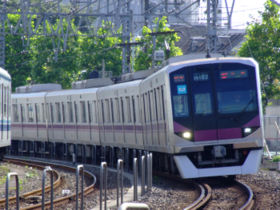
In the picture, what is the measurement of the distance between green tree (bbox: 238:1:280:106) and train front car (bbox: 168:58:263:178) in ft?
47.4

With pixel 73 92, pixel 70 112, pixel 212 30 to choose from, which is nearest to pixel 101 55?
pixel 70 112

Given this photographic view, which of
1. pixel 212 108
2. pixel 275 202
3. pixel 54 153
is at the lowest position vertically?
pixel 54 153

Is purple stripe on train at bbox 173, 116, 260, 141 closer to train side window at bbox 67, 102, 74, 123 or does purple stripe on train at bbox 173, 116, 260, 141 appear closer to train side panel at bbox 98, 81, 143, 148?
train side panel at bbox 98, 81, 143, 148

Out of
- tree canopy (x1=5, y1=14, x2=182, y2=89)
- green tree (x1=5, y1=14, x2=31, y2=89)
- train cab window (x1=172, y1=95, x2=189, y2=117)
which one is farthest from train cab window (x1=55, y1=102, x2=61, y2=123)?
green tree (x1=5, y1=14, x2=31, y2=89)

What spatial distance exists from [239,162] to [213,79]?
1.83 metres

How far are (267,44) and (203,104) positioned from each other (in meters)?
15.2

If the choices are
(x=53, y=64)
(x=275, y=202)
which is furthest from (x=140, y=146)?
(x=53, y=64)

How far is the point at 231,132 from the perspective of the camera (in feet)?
53.1

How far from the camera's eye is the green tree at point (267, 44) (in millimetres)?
30578

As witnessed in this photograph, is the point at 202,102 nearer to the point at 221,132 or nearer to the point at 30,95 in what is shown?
the point at 221,132

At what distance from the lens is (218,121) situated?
53.1 feet

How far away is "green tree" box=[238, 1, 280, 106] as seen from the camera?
30.6 meters

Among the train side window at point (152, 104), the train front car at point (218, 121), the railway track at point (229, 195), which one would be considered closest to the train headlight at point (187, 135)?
the train front car at point (218, 121)

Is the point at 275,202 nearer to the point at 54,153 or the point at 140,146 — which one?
the point at 140,146
